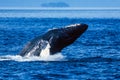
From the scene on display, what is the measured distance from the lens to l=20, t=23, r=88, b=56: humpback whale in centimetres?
2430

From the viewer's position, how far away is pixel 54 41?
24.3m

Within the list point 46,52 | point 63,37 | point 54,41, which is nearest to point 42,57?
point 46,52

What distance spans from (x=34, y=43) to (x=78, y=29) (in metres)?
2.08

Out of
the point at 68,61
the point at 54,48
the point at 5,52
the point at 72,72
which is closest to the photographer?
the point at 72,72

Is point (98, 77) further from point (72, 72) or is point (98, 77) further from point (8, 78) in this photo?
point (8, 78)

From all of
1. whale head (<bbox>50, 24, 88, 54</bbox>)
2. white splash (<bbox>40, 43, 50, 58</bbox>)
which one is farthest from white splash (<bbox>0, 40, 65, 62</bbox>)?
whale head (<bbox>50, 24, 88, 54</bbox>)

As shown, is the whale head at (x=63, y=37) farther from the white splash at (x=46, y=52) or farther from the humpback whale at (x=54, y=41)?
the white splash at (x=46, y=52)

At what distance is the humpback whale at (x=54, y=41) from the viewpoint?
2430 cm

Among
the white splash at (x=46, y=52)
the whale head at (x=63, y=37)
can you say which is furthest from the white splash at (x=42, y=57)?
the whale head at (x=63, y=37)

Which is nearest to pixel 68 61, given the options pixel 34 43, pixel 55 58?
pixel 55 58

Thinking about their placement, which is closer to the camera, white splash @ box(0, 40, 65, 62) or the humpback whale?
the humpback whale

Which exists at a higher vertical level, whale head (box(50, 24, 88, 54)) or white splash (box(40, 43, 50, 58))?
whale head (box(50, 24, 88, 54))

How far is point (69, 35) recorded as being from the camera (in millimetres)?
24609

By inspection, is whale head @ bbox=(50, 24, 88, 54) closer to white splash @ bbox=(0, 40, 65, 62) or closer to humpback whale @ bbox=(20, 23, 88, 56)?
humpback whale @ bbox=(20, 23, 88, 56)
